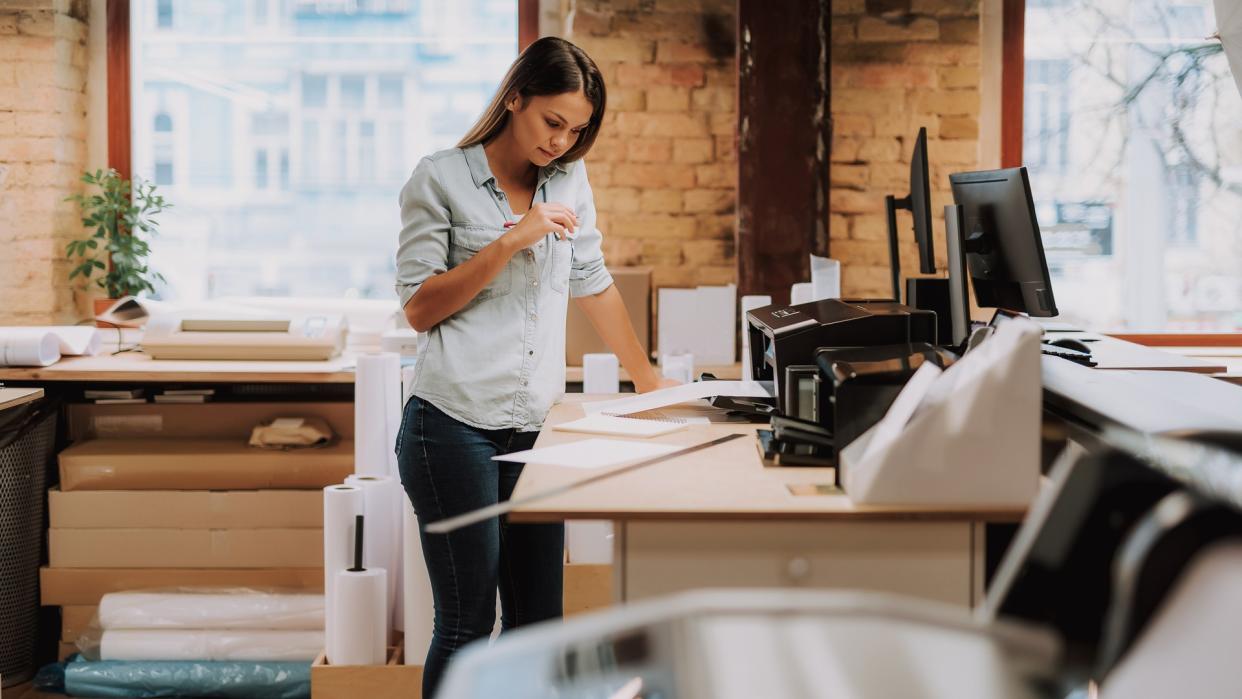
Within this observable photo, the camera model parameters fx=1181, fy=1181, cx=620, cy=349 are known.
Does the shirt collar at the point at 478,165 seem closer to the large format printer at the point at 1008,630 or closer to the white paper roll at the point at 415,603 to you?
the white paper roll at the point at 415,603

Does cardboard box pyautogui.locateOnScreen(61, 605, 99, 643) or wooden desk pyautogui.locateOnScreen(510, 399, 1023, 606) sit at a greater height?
wooden desk pyautogui.locateOnScreen(510, 399, 1023, 606)

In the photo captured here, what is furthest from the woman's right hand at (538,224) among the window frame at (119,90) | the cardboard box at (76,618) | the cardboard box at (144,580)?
the window frame at (119,90)

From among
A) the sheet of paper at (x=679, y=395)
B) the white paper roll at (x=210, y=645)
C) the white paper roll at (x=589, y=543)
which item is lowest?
the white paper roll at (x=210, y=645)

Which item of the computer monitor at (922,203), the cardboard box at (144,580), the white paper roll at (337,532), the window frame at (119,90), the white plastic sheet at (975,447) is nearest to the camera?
the white plastic sheet at (975,447)

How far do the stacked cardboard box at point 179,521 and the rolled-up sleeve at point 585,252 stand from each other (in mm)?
1393

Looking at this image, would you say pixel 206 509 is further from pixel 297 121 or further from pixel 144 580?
pixel 297 121

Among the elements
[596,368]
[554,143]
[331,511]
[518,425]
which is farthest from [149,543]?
[554,143]

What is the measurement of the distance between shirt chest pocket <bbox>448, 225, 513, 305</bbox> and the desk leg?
77 cm

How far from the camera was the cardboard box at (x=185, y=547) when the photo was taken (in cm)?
353

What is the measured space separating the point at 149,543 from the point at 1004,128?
3333 millimetres

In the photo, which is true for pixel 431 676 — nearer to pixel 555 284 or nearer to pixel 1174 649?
pixel 555 284

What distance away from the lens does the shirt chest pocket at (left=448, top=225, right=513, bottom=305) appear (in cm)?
221

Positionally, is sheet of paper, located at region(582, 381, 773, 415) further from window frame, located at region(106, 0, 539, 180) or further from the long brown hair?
window frame, located at region(106, 0, 539, 180)

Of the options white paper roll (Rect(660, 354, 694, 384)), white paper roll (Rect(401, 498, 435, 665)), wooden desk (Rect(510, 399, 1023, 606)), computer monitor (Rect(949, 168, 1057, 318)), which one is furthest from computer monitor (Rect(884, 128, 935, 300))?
white paper roll (Rect(401, 498, 435, 665))
